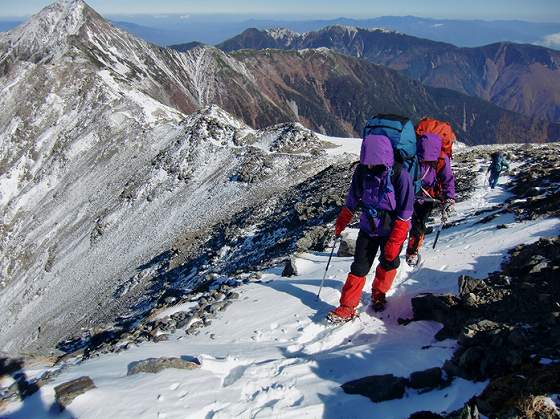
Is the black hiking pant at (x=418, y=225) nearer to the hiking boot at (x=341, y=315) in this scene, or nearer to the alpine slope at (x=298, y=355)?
the alpine slope at (x=298, y=355)

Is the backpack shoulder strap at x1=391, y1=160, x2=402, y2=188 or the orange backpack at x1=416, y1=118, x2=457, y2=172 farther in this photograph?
the orange backpack at x1=416, y1=118, x2=457, y2=172

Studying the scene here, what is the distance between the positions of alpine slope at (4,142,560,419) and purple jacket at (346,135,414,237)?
2055 millimetres

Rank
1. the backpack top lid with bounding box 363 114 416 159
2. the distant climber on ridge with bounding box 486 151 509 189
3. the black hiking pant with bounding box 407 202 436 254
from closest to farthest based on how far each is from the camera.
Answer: the backpack top lid with bounding box 363 114 416 159, the black hiking pant with bounding box 407 202 436 254, the distant climber on ridge with bounding box 486 151 509 189

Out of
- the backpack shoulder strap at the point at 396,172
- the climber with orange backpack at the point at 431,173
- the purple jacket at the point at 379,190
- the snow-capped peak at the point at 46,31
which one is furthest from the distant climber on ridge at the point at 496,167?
the snow-capped peak at the point at 46,31

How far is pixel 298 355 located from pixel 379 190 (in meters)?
3.34

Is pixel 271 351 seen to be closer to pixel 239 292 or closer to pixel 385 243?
pixel 385 243

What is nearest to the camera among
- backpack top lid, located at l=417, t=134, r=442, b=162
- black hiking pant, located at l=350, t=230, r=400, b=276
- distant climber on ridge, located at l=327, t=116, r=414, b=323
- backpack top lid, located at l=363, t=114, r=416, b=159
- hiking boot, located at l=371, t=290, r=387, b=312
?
distant climber on ridge, located at l=327, t=116, r=414, b=323

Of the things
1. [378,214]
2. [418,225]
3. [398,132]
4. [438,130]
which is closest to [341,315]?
[378,214]

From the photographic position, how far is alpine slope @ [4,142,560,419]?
6.46 metres

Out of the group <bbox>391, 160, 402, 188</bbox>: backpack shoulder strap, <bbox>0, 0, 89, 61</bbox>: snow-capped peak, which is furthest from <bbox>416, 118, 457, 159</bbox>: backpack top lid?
<bbox>0, 0, 89, 61</bbox>: snow-capped peak

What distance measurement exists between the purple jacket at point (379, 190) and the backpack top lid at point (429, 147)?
80.0 inches

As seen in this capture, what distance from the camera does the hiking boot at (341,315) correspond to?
916 centimetres

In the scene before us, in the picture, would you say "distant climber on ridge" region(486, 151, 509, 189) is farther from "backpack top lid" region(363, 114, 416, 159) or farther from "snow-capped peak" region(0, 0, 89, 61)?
"snow-capped peak" region(0, 0, 89, 61)

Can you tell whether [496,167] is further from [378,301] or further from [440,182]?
[378,301]
